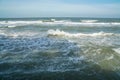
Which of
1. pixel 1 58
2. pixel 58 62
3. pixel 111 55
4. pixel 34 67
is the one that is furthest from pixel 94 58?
pixel 1 58

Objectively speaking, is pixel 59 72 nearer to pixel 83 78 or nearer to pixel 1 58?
pixel 83 78

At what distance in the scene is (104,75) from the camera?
6.70m

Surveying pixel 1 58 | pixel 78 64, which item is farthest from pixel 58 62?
pixel 1 58

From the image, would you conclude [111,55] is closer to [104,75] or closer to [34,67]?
[104,75]

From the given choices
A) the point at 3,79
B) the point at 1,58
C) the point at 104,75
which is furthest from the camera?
the point at 1,58

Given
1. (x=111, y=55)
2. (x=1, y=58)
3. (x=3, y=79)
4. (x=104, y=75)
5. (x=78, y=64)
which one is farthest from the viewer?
(x=111, y=55)

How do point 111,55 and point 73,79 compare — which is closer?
point 73,79

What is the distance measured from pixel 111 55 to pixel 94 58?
1105mm

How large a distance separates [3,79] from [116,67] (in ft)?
13.9

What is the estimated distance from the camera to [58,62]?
27.4 feet

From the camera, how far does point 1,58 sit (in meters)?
8.90

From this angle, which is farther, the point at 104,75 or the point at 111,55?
the point at 111,55

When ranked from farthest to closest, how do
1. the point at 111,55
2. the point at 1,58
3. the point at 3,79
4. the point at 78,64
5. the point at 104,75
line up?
1. the point at 111,55
2. the point at 1,58
3. the point at 78,64
4. the point at 104,75
5. the point at 3,79

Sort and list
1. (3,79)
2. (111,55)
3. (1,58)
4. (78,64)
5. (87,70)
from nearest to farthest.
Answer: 1. (3,79)
2. (87,70)
3. (78,64)
4. (1,58)
5. (111,55)
